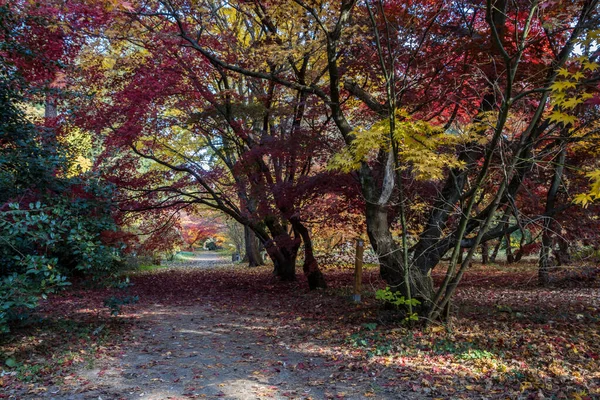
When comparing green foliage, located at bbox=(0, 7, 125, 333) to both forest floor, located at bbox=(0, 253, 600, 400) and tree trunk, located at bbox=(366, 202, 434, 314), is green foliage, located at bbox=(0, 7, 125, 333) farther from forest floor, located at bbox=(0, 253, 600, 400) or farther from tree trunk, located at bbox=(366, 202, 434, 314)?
tree trunk, located at bbox=(366, 202, 434, 314)

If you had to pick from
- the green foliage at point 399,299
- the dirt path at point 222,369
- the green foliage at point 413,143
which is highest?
the green foliage at point 413,143

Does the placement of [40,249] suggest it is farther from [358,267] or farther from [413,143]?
[358,267]

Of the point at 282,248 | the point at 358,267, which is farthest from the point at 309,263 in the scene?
the point at 358,267

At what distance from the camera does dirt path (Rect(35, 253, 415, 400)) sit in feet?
13.3

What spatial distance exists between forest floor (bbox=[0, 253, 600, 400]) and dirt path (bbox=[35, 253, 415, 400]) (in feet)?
0.06

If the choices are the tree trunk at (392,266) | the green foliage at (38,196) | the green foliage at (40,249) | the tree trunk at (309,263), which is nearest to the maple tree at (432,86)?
the tree trunk at (392,266)

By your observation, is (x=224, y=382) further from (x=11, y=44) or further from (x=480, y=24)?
(x=480, y=24)

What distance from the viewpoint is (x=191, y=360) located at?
5172 mm

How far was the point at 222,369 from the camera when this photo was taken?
4.82 metres

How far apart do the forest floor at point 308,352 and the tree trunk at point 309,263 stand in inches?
61.5

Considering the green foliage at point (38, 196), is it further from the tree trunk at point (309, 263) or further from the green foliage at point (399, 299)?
the tree trunk at point (309, 263)

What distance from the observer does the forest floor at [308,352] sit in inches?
160

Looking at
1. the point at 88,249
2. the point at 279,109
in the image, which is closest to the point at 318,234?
the point at 279,109

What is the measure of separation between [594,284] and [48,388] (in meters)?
10.7
